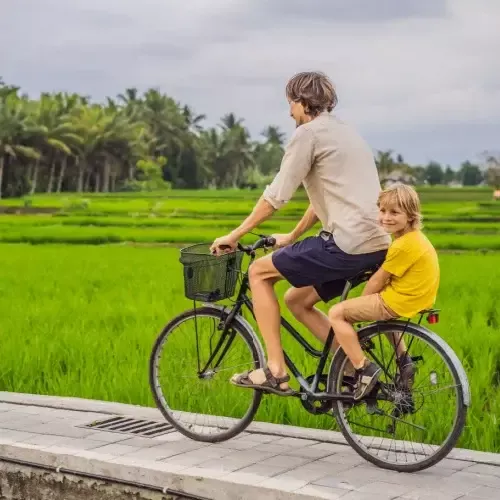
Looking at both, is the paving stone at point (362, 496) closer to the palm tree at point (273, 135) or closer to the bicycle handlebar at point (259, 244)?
the bicycle handlebar at point (259, 244)

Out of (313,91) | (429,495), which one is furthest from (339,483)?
(313,91)

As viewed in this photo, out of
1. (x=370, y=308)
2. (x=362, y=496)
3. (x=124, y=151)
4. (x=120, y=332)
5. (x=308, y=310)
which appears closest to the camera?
(x=362, y=496)

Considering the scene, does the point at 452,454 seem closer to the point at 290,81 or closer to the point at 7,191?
the point at 290,81

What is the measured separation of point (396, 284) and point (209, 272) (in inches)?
34.1

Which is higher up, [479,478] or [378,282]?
[378,282]

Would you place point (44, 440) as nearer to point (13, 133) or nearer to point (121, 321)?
point (121, 321)

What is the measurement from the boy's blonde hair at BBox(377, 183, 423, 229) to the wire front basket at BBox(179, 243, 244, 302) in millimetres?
772

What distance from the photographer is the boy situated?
4055mm

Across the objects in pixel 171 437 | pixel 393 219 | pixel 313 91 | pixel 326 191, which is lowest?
pixel 171 437

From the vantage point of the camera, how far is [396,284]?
4.12 meters

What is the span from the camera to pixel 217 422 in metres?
4.76

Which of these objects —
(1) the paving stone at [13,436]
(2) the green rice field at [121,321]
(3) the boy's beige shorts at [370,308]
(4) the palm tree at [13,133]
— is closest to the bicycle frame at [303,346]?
(3) the boy's beige shorts at [370,308]

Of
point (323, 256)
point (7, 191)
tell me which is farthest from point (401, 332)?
point (7, 191)

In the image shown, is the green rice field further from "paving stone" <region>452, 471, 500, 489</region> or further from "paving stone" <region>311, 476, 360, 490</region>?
"paving stone" <region>311, 476, 360, 490</region>
